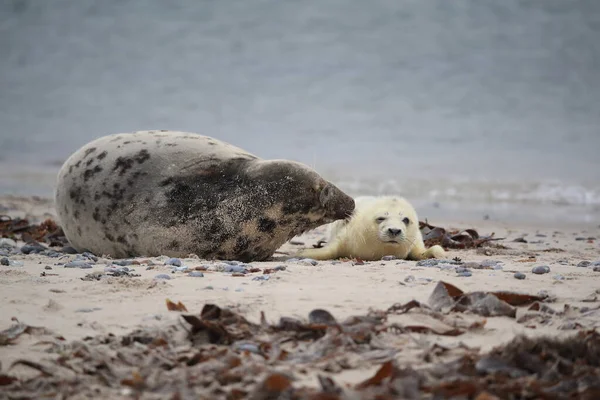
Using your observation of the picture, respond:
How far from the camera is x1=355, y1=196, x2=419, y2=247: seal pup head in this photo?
5996mm

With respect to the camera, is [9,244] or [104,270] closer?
[104,270]

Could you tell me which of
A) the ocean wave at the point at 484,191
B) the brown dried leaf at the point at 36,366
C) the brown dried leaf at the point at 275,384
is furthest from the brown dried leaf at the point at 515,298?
the ocean wave at the point at 484,191

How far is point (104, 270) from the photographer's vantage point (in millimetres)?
Answer: 4512

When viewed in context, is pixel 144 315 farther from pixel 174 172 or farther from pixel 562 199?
pixel 562 199

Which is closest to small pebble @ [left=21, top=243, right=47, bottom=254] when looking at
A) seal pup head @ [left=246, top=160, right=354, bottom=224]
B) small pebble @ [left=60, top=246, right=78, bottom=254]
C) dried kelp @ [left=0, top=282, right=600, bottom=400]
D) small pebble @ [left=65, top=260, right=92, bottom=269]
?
small pebble @ [left=60, top=246, right=78, bottom=254]

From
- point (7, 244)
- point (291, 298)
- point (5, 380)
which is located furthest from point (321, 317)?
point (7, 244)

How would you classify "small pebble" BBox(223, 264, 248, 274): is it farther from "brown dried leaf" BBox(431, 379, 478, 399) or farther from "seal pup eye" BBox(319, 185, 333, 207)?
"brown dried leaf" BBox(431, 379, 478, 399)

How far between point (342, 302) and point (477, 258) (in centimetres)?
289

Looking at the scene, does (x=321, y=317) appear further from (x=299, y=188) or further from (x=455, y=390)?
(x=299, y=188)

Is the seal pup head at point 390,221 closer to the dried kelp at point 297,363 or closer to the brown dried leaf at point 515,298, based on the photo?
the brown dried leaf at point 515,298

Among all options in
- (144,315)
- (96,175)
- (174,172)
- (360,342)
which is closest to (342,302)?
(360,342)

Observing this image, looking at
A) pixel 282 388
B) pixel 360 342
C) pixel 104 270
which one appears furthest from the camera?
pixel 104 270

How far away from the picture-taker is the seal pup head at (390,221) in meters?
6.00

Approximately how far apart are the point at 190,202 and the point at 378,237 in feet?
5.52
